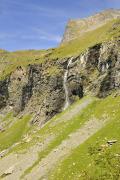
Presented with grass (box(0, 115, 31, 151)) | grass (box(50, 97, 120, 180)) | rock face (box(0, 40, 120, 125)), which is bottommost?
grass (box(0, 115, 31, 151))

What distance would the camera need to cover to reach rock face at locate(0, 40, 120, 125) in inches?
4102

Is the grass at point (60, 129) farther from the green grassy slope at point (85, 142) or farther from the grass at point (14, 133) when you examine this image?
the grass at point (14, 133)

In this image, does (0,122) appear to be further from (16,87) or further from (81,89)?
(81,89)

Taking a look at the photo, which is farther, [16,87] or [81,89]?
[16,87]

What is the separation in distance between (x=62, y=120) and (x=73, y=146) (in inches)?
810

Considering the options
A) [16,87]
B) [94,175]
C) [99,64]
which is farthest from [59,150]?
[16,87]

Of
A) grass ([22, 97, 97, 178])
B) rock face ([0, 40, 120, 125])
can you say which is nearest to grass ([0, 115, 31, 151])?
rock face ([0, 40, 120, 125])

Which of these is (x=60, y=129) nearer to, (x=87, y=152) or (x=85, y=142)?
(x=85, y=142)

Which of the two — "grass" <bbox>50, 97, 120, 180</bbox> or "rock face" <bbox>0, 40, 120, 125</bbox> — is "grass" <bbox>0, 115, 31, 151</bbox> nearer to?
"rock face" <bbox>0, 40, 120, 125</bbox>

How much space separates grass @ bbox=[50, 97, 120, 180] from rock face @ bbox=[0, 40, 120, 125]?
20.8 metres

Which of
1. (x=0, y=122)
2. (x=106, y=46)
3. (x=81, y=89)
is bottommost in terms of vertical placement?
(x=0, y=122)

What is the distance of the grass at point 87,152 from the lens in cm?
5991

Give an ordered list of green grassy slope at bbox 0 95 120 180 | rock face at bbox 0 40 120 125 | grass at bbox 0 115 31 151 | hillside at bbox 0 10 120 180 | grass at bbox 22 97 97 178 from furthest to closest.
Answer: grass at bbox 0 115 31 151 < rock face at bbox 0 40 120 125 < grass at bbox 22 97 97 178 < hillside at bbox 0 10 120 180 < green grassy slope at bbox 0 95 120 180

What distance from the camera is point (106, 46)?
110625 mm
